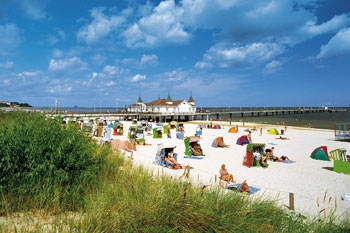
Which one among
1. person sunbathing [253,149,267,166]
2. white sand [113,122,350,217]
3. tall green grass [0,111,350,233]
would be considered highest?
tall green grass [0,111,350,233]

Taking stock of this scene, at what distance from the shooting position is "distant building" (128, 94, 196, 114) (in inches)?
2343

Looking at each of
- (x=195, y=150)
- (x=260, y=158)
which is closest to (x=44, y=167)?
(x=260, y=158)

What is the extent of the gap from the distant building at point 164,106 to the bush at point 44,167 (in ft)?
Result: 174

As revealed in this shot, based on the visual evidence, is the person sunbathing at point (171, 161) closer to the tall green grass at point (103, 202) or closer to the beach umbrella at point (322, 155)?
the tall green grass at point (103, 202)

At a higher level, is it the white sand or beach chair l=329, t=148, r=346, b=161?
beach chair l=329, t=148, r=346, b=161

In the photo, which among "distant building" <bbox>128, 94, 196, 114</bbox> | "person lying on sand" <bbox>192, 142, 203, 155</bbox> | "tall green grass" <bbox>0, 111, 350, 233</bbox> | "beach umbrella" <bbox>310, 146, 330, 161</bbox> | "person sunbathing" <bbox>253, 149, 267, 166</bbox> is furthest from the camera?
"distant building" <bbox>128, 94, 196, 114</bbox>

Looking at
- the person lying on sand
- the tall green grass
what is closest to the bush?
the tall green grass

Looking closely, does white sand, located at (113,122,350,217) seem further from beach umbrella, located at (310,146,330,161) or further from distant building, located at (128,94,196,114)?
distant building, located at (128,94,196,114)

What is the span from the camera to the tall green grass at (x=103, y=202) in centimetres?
308

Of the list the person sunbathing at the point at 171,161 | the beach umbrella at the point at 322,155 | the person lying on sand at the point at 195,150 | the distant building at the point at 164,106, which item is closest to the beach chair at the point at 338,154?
the beach umbrella at the point at 322,155

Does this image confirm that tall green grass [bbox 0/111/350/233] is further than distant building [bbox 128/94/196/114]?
No

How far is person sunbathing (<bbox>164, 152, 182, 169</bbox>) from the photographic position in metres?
10.9

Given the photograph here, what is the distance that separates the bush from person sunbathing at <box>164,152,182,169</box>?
18.2 feet

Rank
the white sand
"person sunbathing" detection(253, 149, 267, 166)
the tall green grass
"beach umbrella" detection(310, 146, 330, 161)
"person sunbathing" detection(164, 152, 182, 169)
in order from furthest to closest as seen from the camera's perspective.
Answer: "beach umbrella" detection(310, 146, 330, 161) → "person sunbathing" detection(253, 149, 267, 166) → "person sunbathing" detection(164, 152, 182, 169) → the white sand → the tall green grass
